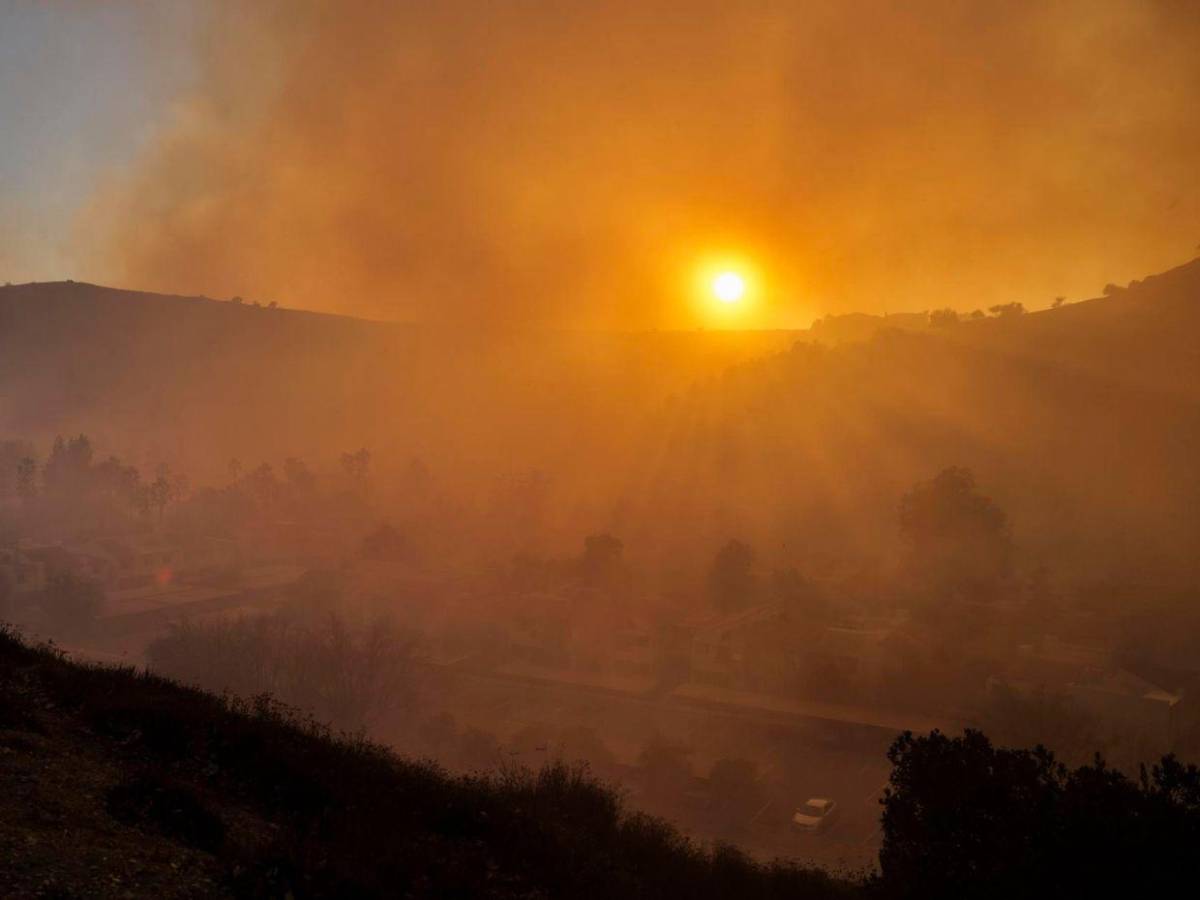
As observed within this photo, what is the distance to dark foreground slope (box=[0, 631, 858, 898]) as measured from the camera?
24.4 ft

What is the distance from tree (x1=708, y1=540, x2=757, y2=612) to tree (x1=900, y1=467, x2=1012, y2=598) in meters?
11.8

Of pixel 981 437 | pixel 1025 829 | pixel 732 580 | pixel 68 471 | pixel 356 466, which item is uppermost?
pixel 981 437

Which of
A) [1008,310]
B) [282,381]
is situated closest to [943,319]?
[1008,310]

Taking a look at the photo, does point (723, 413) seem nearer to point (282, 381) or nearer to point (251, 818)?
point (251, 818)

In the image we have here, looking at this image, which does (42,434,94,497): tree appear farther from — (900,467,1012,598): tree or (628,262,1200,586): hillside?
(900,467,1012,598): tree

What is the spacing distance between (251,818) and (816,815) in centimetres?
2544

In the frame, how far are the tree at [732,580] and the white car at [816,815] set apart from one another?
951 inches


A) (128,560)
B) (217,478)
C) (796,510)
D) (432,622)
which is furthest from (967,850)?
(217,478)

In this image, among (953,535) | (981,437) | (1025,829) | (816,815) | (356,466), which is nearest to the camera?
(1025,829)

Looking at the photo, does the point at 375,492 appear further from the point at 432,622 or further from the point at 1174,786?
the point at 1174,786

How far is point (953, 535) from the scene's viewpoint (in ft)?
197

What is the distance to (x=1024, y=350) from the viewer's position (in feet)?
336

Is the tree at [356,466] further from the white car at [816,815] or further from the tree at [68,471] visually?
the white car at [816,815]

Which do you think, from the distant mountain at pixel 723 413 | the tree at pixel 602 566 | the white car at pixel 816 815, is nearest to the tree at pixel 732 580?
the tree at pixel 602 566
